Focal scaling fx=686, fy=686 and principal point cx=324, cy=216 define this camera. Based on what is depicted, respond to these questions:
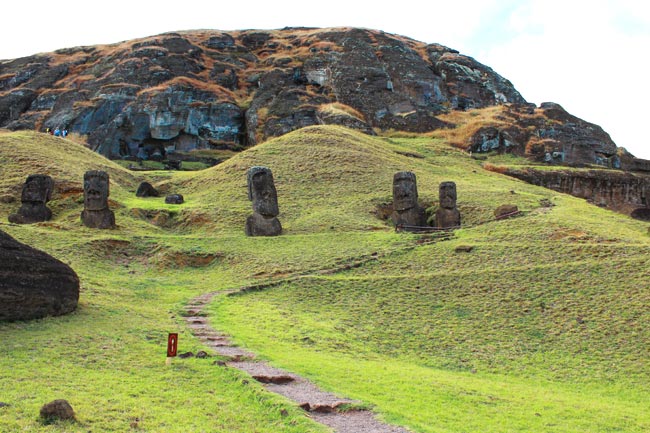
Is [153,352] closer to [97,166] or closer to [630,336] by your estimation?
[630,336]

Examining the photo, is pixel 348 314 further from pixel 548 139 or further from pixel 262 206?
pixel 548 139

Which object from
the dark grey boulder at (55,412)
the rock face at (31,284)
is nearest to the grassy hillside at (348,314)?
the dark grey boulder at (55,412)

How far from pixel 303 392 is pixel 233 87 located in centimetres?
7093

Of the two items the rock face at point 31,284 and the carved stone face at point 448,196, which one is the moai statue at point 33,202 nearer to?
the rock face at point 31,284

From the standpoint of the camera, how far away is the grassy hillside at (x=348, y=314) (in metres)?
11.6

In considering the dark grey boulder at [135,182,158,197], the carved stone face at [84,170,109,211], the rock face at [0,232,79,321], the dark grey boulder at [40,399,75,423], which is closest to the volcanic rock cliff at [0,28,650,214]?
the dark grey boulder at [135,182,158,197]

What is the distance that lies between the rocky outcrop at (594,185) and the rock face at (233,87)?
57.9ft

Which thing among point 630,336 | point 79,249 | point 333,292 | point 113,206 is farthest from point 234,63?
point 630,336

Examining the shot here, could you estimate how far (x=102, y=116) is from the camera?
68.6 metres

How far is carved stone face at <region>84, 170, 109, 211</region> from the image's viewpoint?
109ft

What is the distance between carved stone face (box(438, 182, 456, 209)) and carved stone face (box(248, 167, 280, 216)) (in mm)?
8406

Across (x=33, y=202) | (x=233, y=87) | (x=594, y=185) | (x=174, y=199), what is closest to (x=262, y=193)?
(x=174, y=199)

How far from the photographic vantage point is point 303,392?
1221 centimetres

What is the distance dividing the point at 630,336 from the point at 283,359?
945 cm
